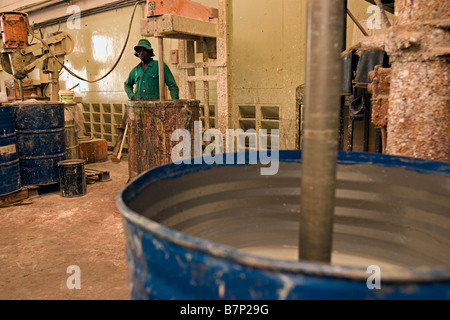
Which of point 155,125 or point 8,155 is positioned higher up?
point 155,125

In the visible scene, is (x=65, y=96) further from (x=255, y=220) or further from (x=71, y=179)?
(x=255, y=220)

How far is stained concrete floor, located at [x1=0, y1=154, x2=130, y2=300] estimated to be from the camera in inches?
98.7

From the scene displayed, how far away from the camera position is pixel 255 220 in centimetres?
175

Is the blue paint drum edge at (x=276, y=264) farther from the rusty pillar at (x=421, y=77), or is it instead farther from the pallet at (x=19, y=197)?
the pallet at (x=19, y=197)

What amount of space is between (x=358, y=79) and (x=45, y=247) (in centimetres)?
333

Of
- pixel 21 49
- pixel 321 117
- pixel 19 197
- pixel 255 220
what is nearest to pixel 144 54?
pixel 21 49

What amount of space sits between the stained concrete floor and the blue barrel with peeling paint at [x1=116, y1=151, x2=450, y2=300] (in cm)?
123

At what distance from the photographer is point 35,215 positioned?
4.05 meters

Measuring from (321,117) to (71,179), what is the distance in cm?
439

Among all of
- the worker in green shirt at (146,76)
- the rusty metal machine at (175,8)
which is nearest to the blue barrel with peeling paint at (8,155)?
the worker in green shirt at (146,76)

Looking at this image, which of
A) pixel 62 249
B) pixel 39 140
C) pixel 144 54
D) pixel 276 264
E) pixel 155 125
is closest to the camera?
pixel 276 264

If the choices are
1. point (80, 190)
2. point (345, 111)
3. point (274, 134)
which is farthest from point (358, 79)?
point (80, 190)

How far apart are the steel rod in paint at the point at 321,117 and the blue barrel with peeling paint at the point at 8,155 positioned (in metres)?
4.27

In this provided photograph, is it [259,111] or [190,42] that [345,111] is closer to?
[259,111]
